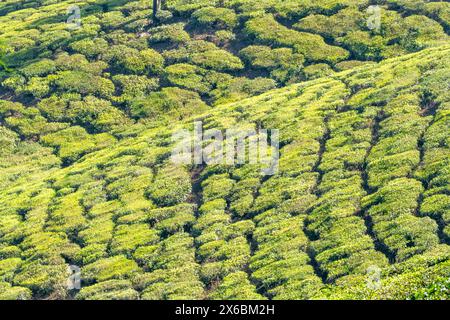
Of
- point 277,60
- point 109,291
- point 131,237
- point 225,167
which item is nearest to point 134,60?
point 277,60

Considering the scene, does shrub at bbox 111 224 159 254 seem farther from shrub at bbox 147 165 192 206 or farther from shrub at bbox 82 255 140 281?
shrub at bbox 147 165 192 206

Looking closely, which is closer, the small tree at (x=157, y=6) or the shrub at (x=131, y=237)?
the shrub at (x=131, y=237)

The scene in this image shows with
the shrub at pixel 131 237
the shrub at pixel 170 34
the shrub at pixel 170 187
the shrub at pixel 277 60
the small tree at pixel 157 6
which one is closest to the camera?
the shrub at pixel 131 237

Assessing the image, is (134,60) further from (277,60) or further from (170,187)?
(170,187)

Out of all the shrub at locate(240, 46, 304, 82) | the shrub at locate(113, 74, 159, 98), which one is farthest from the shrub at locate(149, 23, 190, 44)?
the shrub at locate(240, 46, 304, 82)

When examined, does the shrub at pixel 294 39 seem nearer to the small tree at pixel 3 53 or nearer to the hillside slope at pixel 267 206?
the hillside slope at pixel 267 206

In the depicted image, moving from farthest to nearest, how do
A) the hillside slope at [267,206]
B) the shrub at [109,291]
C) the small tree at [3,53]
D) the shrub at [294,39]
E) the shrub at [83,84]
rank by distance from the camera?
the small tree at [3,53], the shrub at [294,39], the shrub at [83,84], the shrub at [109,291], the hillside slope at [267,206]

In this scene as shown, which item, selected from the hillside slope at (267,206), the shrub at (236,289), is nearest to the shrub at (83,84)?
the hillside slope at (267,206)
